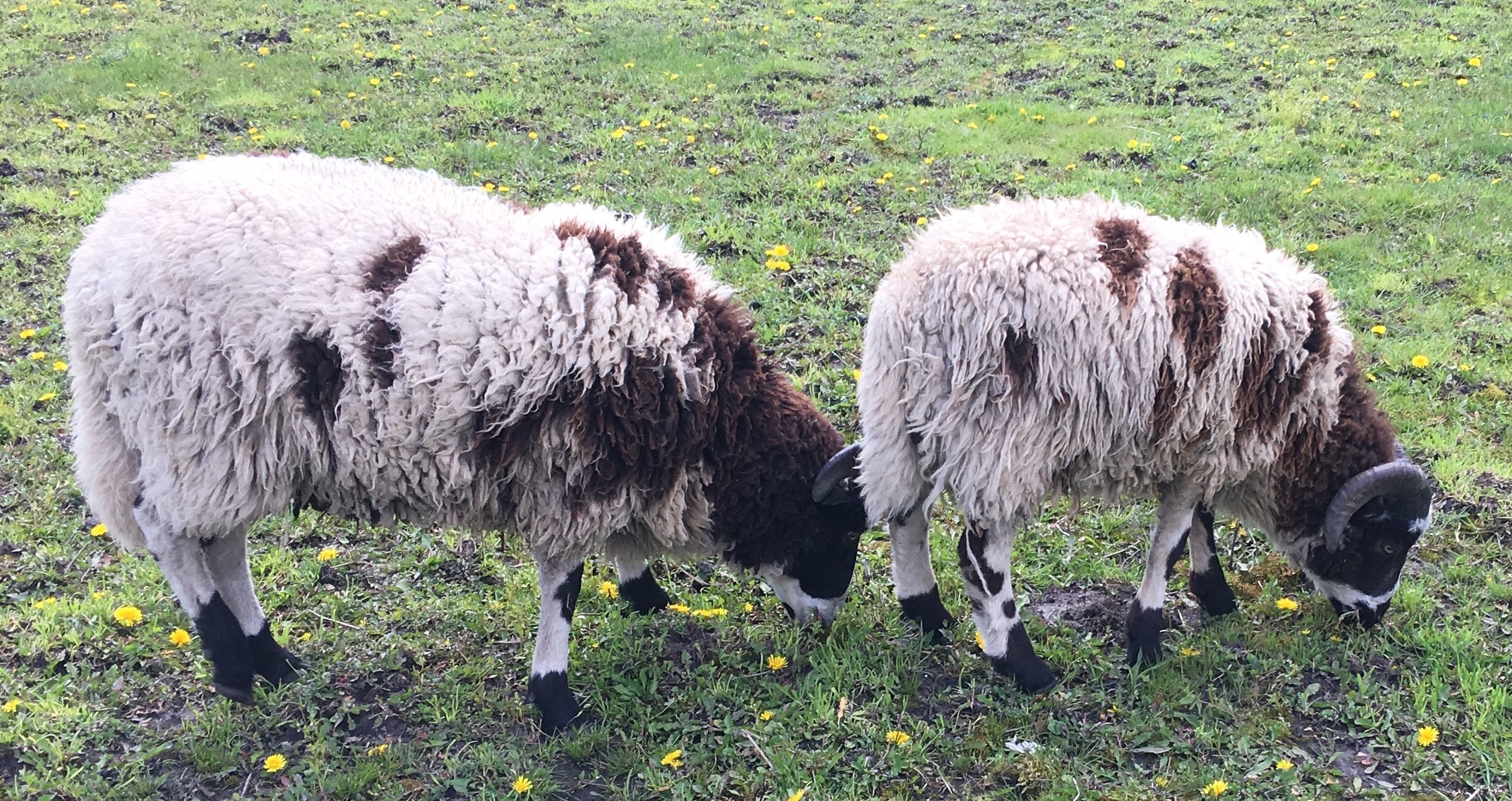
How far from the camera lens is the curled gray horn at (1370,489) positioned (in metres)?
4.10

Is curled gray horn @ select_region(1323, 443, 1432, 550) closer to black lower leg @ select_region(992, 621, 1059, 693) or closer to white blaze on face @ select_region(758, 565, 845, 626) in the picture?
black lower leg @ select_region(992, 621, 1059, 693)

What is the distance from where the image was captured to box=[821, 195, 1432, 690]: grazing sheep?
380cm

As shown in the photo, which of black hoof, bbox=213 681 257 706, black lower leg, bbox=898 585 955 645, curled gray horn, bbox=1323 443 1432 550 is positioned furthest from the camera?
black lower leg, bbox=898 585 955 645

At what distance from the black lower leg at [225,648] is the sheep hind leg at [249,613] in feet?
0.22

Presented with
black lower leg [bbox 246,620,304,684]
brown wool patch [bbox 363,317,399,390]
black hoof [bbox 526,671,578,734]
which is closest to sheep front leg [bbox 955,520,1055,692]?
black hoof [bbox 526,671,578,734]

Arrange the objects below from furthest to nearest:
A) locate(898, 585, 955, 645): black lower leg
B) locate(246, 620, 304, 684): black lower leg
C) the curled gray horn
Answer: locate(898, 585, 955, 645): black lower leg
locate(246, 620, 304, 684): black lower leg
the curled gray horn

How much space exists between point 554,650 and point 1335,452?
327cm

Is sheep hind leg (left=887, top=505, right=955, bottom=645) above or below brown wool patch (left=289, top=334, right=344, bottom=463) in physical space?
below

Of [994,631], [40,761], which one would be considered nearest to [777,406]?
[994,631]

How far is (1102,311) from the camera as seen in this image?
376 cm

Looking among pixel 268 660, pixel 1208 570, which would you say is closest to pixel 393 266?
pixel 268 660

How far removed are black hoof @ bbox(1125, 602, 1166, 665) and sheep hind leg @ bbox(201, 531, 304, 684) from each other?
3512 millimetres

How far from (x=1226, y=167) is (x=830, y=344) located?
4505mm

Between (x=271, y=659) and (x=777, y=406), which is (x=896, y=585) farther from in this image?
(x=271, y=659)
